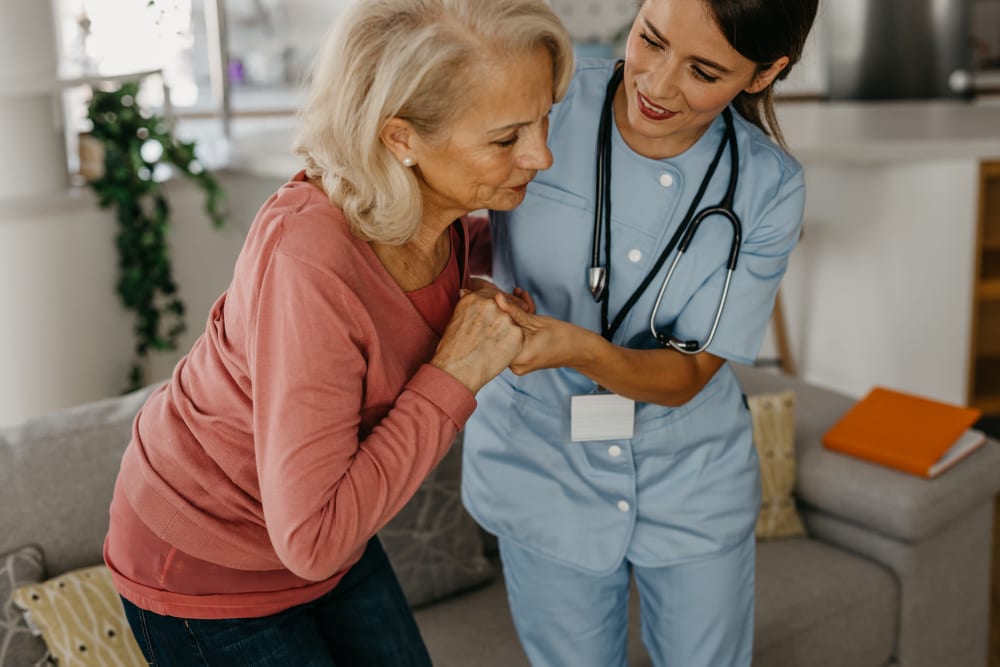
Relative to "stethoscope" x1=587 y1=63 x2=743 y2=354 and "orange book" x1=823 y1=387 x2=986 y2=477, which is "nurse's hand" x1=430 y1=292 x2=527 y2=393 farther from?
"orange book" x1=823 y1=387 x2=986 y2=477

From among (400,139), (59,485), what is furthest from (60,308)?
(400,139)

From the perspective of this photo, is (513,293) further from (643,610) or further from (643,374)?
(643,610)

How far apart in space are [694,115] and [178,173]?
2.29 metres

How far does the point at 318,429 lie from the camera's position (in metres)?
1.06

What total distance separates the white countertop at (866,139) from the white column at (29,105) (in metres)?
0.61

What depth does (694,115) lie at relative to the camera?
4.43 ft

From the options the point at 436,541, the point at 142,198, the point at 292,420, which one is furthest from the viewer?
the point at 142,198

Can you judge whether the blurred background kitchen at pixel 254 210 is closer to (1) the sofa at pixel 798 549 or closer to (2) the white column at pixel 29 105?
(2) the white column at pixel 29 105

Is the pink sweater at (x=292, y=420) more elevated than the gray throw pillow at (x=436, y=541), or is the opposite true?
the pink sweater at (x=292, y=420)

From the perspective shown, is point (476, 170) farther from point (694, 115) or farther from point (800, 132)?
point (800, 132)

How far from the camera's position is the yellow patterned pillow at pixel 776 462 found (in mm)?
2238

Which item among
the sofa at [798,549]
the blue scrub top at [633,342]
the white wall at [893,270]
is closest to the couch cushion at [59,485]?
the sofa at [798,549]

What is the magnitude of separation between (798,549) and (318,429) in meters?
1.45

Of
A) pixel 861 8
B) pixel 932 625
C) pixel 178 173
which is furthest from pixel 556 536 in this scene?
pixel 861 8
